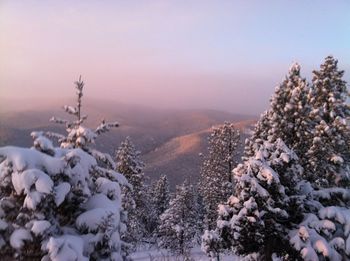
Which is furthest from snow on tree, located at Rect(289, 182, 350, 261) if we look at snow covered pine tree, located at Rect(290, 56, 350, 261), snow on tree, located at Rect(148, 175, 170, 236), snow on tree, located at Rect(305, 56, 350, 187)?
snow on tree, located at Rect(148, 175, 170, 236)

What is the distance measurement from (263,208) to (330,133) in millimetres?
7443

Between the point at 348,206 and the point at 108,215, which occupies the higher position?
the point at 108,215

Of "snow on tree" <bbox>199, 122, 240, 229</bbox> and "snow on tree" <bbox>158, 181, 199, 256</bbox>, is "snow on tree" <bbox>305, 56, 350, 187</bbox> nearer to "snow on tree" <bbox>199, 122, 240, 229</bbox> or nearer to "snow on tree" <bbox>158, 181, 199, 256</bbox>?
"snow on tree" <bbox>199, 122, 240, 229</bbox>

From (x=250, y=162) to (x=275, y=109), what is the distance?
7.25 meters

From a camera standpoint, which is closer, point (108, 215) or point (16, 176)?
point (16, 176)

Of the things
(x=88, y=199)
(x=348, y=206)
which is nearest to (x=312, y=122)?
(x=348, y=206)

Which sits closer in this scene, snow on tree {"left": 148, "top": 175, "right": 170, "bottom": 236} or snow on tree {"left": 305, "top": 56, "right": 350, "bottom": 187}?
snow on tree {"left": 305, "top": 56, "right": 350, "bottom": 187}

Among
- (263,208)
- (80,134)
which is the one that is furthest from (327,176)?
(80,134)

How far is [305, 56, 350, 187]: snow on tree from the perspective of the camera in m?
24.4

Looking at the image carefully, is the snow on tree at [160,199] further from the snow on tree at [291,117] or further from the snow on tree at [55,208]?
the snow on tree at [55,208]

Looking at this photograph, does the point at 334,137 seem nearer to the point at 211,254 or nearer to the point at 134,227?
the point at 211,254

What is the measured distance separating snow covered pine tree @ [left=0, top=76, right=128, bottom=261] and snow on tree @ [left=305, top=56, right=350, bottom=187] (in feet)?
53.8

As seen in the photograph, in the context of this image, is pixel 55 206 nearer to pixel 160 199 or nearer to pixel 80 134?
pixel 80 134

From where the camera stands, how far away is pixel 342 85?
26.5 m
